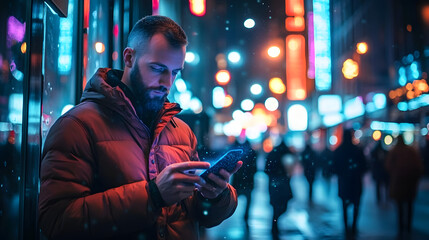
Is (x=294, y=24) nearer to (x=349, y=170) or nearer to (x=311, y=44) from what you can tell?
(x=349, y=170)

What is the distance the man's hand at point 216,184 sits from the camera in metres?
1.67

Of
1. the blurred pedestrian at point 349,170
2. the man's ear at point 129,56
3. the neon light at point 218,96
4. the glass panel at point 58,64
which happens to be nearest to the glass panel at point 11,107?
the glass panel at point 58,64

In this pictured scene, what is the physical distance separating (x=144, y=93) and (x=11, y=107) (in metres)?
0.83

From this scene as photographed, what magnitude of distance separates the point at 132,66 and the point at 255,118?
2294cm

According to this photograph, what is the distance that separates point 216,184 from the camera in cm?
172

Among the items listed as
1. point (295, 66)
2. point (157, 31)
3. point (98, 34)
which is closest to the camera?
point (157, 31)

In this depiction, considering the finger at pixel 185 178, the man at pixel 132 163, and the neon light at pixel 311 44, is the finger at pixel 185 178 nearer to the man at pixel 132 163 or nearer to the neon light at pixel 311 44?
the man at pixel 132 163

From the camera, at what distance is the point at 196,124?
7473 millimetres

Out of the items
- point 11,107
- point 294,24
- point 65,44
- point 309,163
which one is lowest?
point 309,163

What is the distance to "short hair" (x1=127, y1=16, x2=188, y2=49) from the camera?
6.20ft

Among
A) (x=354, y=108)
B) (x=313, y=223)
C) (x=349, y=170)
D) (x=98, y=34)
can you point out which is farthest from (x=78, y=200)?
(x=354, y=108)

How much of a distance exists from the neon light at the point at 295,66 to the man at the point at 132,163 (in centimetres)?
1346

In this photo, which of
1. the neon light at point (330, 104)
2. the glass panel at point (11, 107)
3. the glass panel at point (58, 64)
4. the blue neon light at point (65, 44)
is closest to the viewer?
the glass panel at point (11, 107)

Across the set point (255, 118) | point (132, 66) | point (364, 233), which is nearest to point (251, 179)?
point (364, 233)
